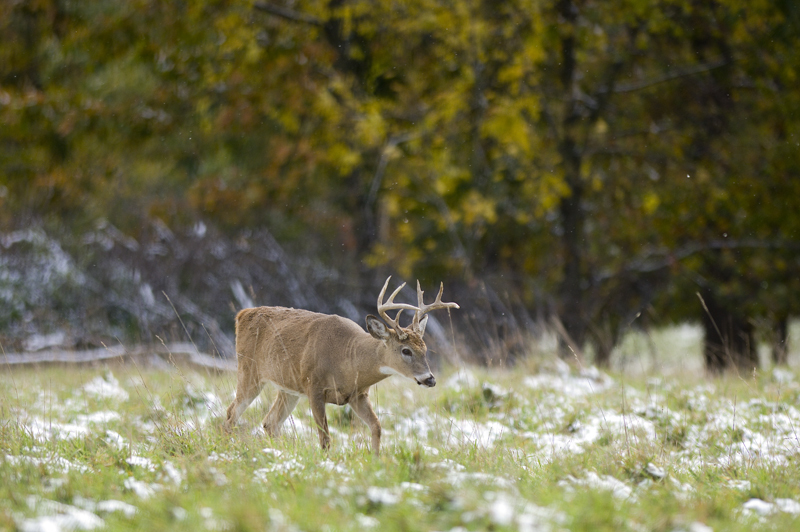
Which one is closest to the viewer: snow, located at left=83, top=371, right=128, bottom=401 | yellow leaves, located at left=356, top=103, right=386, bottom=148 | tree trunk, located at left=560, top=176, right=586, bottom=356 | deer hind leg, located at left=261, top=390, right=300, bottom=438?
deer hind leg, located at left=261, top=390, right=300, bottom=438

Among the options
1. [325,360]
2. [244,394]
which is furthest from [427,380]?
[244,394]

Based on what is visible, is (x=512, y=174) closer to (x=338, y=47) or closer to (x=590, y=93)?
(x=590, y=93)

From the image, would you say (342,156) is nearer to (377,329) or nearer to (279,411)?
(279,411)

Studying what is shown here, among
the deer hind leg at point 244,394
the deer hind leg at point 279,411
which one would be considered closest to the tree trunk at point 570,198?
the deer hind leg at point 279,411

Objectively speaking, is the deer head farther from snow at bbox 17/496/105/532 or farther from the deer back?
snow at bbox 17/496/105/532

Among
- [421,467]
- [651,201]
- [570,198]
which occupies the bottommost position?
[570,198]

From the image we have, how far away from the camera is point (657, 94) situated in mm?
13305

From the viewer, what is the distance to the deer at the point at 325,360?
5.10 meters

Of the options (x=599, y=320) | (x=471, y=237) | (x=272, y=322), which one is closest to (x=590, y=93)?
(x=471, y=237)

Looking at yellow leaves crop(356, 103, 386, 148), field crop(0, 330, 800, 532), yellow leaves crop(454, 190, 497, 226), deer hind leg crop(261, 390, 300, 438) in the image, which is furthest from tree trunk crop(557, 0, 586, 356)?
deer hind leg crop(261, 390, 300, 438)

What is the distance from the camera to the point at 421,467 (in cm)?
420

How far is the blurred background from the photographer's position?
470 inches

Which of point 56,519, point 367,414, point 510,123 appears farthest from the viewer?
point 510,123

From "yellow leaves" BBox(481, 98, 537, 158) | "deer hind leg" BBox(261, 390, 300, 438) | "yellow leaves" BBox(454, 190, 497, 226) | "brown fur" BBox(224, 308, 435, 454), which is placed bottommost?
"yellow leaves" BBox(454, 190, 497, 226)
